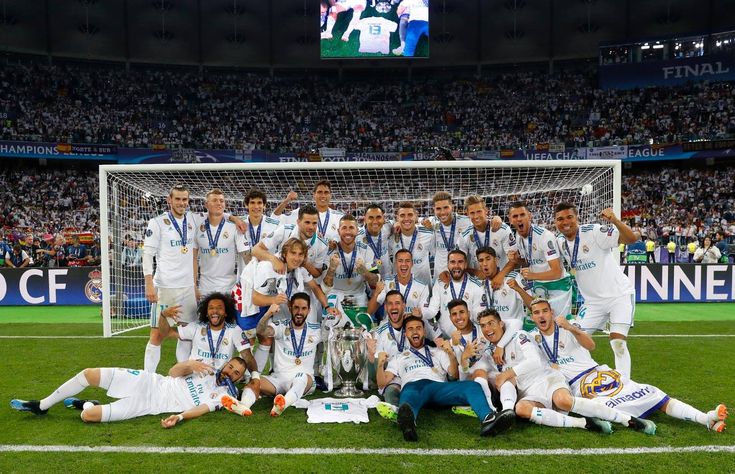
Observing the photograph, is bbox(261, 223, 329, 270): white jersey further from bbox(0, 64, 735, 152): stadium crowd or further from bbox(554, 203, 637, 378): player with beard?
bbox(0, 64, 735, 152): stadium crowd

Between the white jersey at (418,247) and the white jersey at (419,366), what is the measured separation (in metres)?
1.16

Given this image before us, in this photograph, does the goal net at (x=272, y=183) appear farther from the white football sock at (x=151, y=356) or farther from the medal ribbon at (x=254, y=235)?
the white football sock at (x=151, y=356)

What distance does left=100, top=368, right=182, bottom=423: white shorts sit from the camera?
424 cm

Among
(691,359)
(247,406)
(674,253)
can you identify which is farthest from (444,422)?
(674,253)

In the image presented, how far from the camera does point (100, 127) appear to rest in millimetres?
25984

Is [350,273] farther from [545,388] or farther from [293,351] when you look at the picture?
[545,388]

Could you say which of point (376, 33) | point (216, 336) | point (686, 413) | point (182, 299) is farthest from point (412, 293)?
point (376, 33)

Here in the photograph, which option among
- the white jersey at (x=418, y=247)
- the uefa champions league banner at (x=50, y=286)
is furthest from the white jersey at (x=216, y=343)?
the uefa champions league banner at (x=50, y=286)

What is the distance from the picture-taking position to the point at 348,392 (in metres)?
5.02

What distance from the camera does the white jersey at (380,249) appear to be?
588 cm

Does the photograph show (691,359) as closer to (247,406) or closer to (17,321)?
(247,406)

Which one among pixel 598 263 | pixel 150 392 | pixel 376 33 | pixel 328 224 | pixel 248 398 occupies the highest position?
pixel 376 33

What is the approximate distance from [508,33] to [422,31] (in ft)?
22.3

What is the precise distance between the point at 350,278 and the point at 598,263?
2.53 metres
